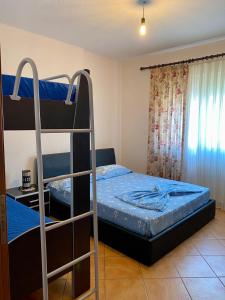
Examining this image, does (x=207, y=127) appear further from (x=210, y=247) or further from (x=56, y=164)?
(x=56, y=164)

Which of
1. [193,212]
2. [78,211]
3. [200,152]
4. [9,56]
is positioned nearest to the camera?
[78,211]

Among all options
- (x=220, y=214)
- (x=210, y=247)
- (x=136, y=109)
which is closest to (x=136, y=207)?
(x=210, y=247)

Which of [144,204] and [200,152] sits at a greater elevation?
[200,152]

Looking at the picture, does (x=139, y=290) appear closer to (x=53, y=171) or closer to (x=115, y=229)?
(x=115, y=229)

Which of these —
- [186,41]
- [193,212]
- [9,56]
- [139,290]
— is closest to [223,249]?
[193,212]

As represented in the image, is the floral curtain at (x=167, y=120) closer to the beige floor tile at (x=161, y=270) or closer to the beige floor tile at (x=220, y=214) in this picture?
the beige floor tile at (x=220, y=214)

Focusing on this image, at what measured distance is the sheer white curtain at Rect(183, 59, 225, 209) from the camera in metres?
3.85

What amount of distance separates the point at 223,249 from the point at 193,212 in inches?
21.3

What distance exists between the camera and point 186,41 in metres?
3.93

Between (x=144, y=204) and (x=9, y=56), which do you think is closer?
(x=144, y=204)

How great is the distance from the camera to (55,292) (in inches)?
82.6

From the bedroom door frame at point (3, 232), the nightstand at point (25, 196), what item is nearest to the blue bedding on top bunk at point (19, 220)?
the nightstand at point (25, 196)

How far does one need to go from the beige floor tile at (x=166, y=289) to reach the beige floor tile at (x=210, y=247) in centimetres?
69

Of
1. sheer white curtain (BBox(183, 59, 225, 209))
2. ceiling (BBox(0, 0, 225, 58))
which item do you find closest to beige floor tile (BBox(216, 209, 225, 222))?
sheer white curtain (BBox(183, 59, 225, 209))
